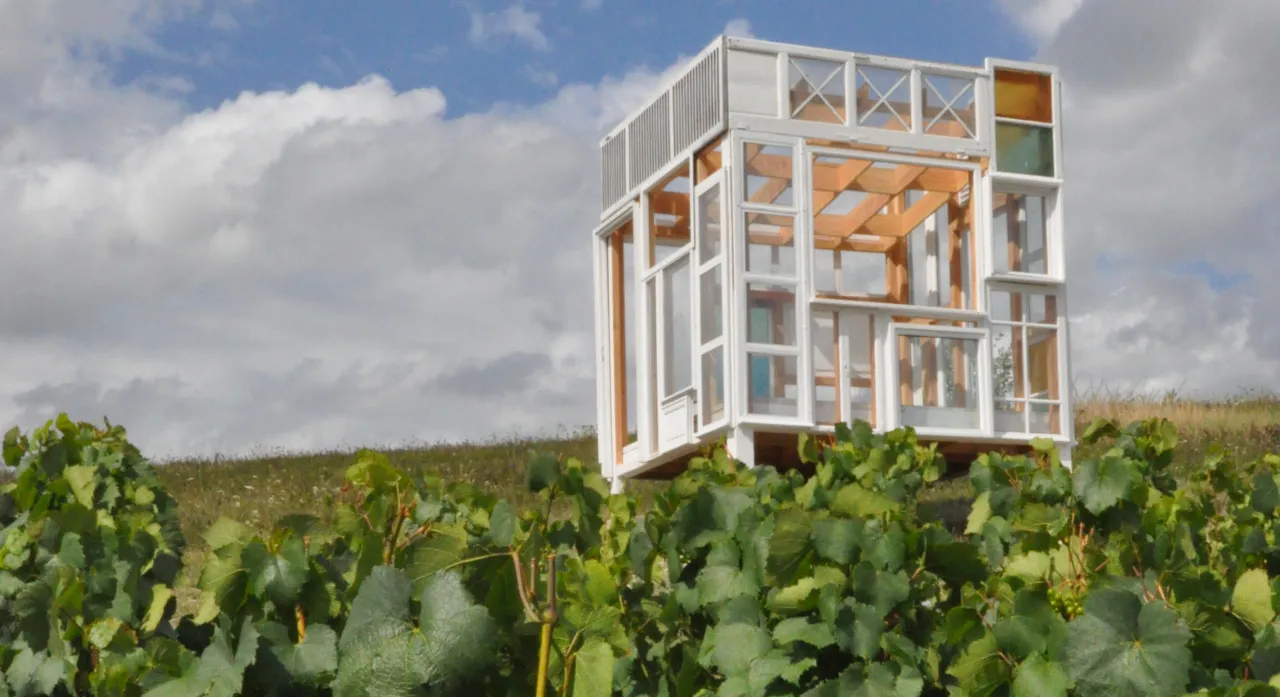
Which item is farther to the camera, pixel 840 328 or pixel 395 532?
pixel 840 328

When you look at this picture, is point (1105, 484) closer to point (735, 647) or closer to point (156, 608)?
point (735, 647)

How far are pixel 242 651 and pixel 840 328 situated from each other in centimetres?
1182

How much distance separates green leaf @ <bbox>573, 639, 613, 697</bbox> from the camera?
290 centimetres

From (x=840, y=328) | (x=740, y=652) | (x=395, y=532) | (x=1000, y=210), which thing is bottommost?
(x=740, y=652)

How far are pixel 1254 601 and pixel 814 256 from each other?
11.5 m

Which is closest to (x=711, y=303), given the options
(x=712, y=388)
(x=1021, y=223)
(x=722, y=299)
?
(x=722, y=299)

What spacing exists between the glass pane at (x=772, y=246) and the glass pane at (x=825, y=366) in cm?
51

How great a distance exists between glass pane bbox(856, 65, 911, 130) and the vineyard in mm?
10998

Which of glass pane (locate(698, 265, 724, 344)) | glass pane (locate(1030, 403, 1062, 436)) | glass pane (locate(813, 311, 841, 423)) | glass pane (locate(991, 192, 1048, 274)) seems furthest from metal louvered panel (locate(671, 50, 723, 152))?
glass pane (locate(1030, 403, 1062, 436))

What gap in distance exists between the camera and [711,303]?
1491cm

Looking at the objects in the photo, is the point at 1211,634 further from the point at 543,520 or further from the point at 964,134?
the point at 964,134

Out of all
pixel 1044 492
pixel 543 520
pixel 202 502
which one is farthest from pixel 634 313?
pixel 543 520

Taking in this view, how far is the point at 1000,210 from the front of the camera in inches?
631

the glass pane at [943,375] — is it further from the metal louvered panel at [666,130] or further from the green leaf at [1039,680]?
the green leaf at [1039,680]
